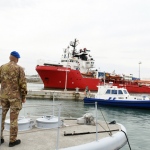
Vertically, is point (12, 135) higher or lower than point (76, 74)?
lower

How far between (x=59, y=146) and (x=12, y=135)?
96cm

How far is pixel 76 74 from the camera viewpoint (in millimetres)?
40906

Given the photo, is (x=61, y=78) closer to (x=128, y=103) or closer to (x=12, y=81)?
(x=128, y=103)

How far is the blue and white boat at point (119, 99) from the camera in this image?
22922mm

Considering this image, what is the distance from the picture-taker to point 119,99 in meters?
24.1

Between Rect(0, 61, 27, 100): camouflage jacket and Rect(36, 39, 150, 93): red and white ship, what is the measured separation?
31420 mm

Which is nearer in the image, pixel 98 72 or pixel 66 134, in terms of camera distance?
pixel 66 134

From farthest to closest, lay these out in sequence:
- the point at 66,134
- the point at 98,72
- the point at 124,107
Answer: the point at 98,72
the point at 124,107
the point at 66,134

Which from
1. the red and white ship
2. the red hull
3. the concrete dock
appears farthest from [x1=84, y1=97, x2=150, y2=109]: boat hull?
the concrete dock

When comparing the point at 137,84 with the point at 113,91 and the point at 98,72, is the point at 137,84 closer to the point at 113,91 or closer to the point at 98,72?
the point at 98,72

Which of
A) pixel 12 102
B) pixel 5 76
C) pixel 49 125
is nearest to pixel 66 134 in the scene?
pixel 49 125

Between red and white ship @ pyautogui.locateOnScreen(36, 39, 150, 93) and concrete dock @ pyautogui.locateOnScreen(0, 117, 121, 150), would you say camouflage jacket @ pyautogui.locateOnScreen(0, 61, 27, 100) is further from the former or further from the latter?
red and white ship @ pyautogui.locateOnScreen(36, 39, 150, 93)

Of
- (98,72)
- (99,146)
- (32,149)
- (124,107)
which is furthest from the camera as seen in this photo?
(98,72)

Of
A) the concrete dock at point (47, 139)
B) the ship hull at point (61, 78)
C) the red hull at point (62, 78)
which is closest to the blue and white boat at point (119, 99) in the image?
the red hull at point (62, 78)
